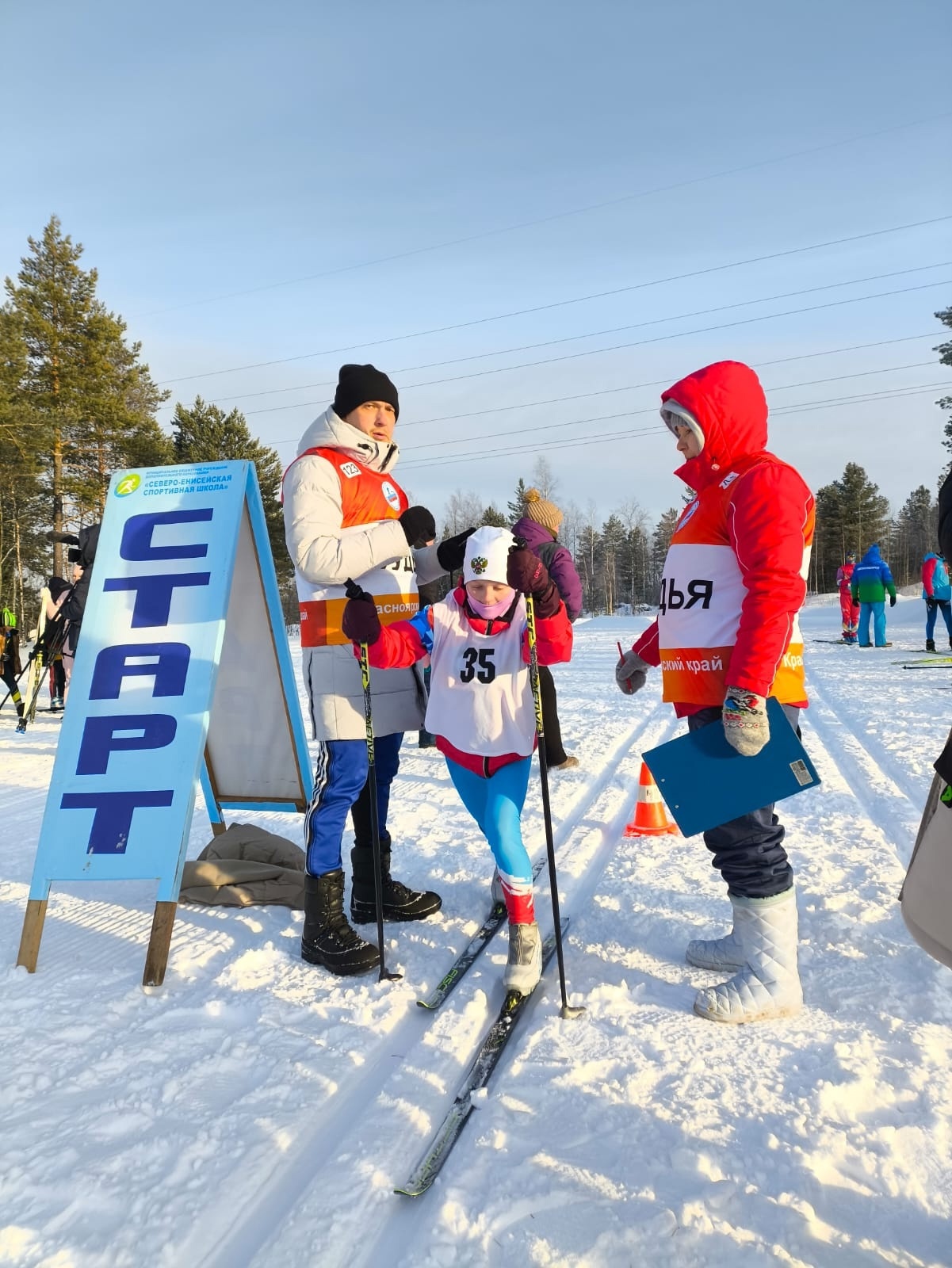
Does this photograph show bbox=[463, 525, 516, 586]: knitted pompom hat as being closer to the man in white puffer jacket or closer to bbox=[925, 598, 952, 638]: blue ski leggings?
the man in white puffer jacket

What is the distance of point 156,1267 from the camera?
171 cm

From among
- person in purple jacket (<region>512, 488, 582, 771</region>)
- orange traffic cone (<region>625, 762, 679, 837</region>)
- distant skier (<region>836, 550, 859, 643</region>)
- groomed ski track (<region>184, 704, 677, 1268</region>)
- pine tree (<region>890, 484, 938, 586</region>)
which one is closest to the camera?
groomed ski track (<region>184, 704, 677, 1268</region>)

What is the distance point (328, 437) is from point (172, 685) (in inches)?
49.7

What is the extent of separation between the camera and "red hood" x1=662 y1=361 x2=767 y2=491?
2.78 metres

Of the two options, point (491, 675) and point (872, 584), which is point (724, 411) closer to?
point (491, 675)

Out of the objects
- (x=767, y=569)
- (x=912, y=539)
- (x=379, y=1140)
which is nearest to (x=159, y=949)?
(x=379, y=1140)

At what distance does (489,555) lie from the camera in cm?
309

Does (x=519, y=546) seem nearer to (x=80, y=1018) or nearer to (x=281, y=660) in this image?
(x=281, y=660)

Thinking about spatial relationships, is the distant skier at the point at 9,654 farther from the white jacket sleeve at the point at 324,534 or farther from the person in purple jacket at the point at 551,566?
the white jacket sleeve at the point at 324,534

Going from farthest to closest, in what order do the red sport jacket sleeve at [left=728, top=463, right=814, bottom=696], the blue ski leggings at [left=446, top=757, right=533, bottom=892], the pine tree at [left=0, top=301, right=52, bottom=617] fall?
the pine tree at [left=0, top=301, right=52, bottom=617], the blue ski leggings at [left=446, top=757, right=533, bottom=892], the red sport jacket sleeve at [left=728, top=463, right=814, bottom=696]

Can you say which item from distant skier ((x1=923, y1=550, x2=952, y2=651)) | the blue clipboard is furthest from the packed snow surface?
distant skier ((x1=923, y1=550, x2=952, y2=651))

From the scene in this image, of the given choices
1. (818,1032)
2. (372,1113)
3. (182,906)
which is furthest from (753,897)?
(182,906)

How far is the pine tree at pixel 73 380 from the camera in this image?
27.6 metres

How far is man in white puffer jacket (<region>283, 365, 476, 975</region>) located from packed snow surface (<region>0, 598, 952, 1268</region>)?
0.97 feet
